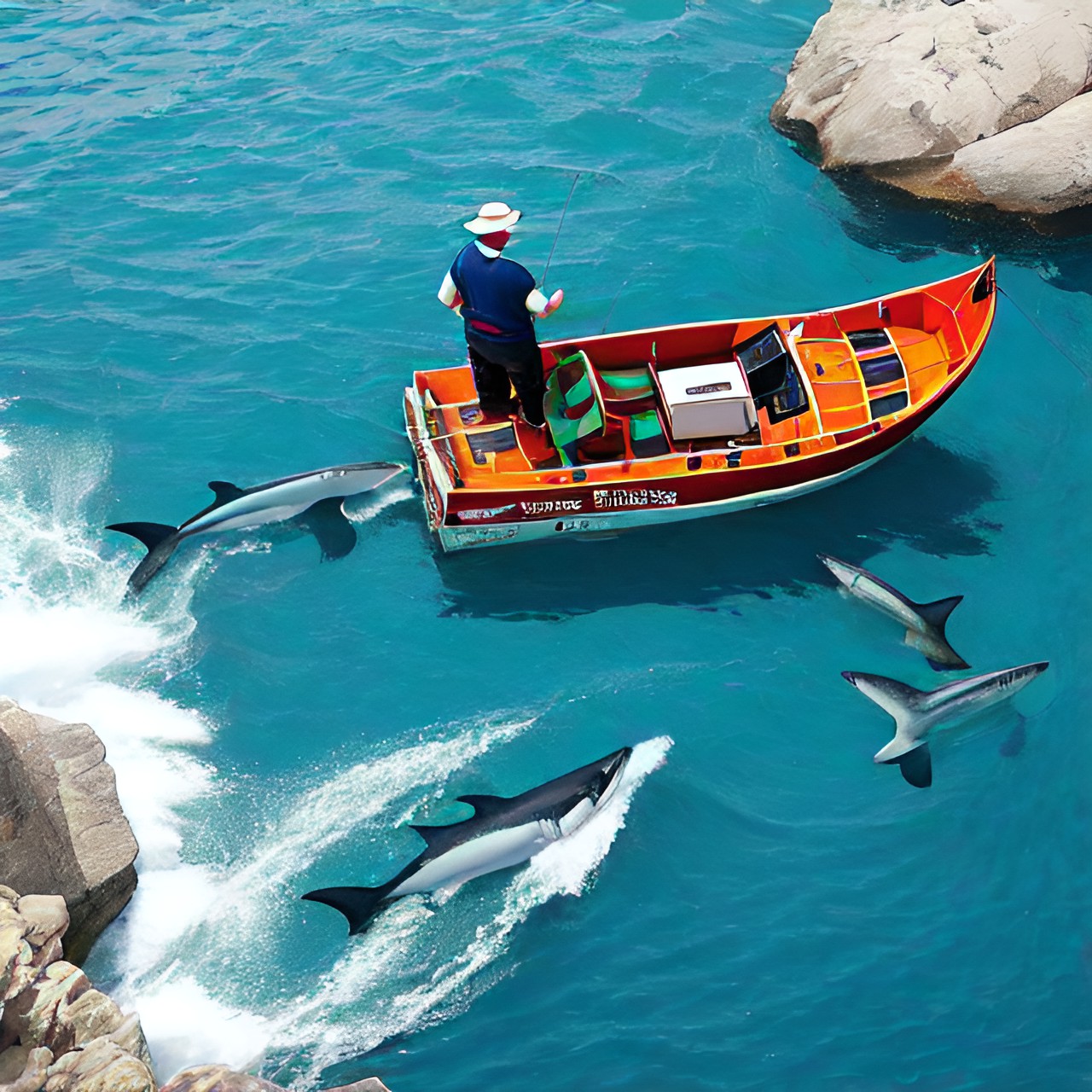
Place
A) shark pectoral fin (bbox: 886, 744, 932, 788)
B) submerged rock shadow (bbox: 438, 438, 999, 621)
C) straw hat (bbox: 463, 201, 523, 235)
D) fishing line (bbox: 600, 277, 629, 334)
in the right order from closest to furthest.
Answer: shark pectoral fin (bbox: 886, 744, 932, 788)
straw hat (bbox: 463, 201, 523, 235)
submerged rock shadow (bbox: 438, 438, 999, 621)
fishing line (bbox: 600, 277, 629, 334)

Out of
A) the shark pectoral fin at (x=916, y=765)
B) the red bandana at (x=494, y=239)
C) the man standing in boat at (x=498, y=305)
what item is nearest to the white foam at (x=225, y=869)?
the shark pectoral fin at (x=916, y=765)

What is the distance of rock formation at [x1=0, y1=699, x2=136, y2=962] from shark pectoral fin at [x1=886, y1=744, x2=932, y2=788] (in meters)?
6.36

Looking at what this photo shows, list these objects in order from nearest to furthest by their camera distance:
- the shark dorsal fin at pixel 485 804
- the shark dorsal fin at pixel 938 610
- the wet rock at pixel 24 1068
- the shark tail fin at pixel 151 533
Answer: the wet rock at pixel 24 1068 → the shark dorsal fin at pixel 485 804 → the shark dorsal fin at pixel 938 610 → the shark tail fin at pixel 151 533

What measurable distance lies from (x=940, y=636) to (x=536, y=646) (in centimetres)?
378

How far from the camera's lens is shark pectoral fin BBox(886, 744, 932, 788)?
9.21 meters

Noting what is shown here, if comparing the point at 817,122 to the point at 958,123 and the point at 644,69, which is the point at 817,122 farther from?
the point at 644,69

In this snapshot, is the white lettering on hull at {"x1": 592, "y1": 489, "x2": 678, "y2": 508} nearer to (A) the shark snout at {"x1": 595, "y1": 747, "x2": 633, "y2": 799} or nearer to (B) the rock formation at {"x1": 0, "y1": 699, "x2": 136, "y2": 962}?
(A) the shark snout at {"x1": 595, "y1": 747, "x2": 633, "y2": 799}

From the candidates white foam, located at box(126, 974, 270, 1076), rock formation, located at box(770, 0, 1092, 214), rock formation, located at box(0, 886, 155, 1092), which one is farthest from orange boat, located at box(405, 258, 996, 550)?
rock formation, located at box(0, 886, 155, 1092)

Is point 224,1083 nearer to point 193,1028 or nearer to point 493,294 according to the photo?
point 193,1028

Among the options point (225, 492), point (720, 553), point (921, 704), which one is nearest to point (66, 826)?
point (225, 492)

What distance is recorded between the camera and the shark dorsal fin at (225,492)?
1093 cm

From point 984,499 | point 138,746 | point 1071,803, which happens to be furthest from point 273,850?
point 984,499

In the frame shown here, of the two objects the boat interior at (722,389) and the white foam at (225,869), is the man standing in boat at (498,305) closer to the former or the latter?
the boat interior at (722,389)

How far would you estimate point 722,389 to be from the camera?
35.7 ft
